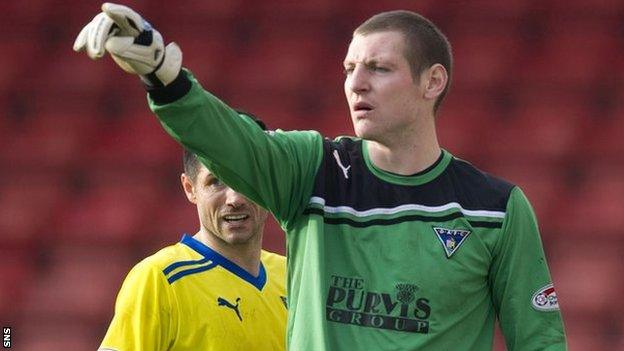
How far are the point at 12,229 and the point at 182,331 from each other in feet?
7.62

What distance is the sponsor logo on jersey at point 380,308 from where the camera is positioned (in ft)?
7.57

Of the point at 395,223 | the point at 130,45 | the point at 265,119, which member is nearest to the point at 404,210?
the point at 395,223

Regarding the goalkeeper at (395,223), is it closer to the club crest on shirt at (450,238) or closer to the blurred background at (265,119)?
the club crest on shirt at (450,238)

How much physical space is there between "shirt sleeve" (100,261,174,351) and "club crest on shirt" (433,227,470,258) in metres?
0.70

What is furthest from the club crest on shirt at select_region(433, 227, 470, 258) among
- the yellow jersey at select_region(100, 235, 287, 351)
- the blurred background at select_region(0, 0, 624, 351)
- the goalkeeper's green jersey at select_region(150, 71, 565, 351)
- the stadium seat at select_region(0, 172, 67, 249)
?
the stadium seat at select_region(0, 172, 67, 249)

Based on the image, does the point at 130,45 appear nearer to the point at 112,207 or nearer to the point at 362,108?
Answer: the point at 362,108

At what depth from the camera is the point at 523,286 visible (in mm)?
2424

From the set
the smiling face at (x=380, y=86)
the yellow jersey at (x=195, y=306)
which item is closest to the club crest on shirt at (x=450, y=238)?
the smiling face at (x=380, y=86)

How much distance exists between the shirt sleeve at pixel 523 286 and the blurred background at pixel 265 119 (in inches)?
86.7

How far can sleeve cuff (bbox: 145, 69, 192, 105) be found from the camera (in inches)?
81.2

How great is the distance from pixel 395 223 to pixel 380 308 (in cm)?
15

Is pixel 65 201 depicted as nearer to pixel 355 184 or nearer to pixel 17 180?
pixel 17 180

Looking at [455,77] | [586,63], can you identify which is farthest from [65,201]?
[586,63]

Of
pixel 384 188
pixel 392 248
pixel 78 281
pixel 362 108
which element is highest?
pixel 362 108
